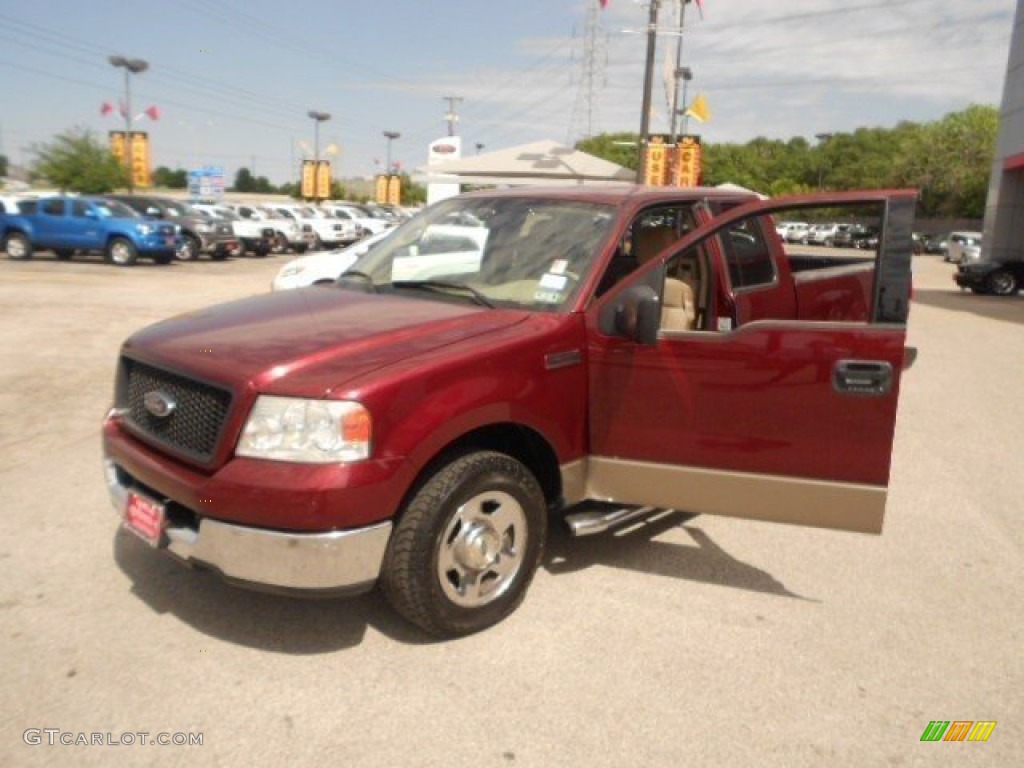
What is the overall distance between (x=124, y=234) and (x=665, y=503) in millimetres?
21029

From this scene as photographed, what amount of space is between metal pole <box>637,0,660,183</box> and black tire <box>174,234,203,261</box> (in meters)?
12.8

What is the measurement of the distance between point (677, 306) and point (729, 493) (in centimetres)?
105

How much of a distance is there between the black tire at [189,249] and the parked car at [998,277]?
2161cm

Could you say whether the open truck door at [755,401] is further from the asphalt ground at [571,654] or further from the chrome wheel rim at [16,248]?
the chrome wheel rim at [16,248]

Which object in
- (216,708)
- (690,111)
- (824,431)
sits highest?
(690,111)

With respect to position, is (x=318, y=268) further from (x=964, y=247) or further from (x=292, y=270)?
(x=964, y=247)

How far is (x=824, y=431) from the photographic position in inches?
138

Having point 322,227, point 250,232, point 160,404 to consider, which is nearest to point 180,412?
point 160,404

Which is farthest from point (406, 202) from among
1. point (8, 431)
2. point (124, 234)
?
point (8, 431)

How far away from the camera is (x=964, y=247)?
35.1 m

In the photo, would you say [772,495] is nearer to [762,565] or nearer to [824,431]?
[824,431]

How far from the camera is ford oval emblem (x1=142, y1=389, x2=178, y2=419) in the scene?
321 centimetres

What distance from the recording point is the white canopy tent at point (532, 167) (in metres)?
16.1

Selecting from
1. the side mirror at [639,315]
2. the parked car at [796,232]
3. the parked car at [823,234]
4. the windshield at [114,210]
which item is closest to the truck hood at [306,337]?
the side mirror at [639,315]
